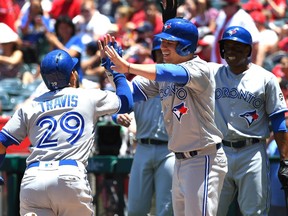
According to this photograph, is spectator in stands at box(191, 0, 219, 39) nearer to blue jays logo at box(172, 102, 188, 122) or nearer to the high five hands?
blue jays logo at box(172, 102, 188, 122)

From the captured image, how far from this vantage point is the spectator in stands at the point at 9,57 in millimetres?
11578

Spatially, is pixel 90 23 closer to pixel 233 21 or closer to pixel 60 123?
pixel 233 21

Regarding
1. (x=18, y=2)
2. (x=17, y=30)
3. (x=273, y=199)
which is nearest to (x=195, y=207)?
(x=273, y=199)

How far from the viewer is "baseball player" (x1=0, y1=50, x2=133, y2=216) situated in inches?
228

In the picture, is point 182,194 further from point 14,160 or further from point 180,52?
point 14,160

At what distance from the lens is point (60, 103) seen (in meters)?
5.96

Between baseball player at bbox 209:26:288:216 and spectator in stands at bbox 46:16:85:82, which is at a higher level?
spectator in stands at bbox 46:16:85:82

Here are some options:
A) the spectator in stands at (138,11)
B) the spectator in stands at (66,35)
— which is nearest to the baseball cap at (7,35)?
the spectator in stands at (66,35)

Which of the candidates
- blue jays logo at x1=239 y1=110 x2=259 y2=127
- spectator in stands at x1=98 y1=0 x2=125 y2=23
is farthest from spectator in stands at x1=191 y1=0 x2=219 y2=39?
blue jays logo at x1=239 y1=110 x2=259 y2=127

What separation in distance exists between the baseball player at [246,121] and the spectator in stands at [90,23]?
16.7 ft

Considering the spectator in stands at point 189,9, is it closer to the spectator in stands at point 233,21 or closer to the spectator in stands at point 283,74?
the spectator in stands at point 233,21

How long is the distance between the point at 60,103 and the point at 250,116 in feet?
6.06

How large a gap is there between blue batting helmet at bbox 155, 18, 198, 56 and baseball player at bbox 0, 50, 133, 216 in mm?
601

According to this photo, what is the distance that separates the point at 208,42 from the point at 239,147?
12.5 feet
